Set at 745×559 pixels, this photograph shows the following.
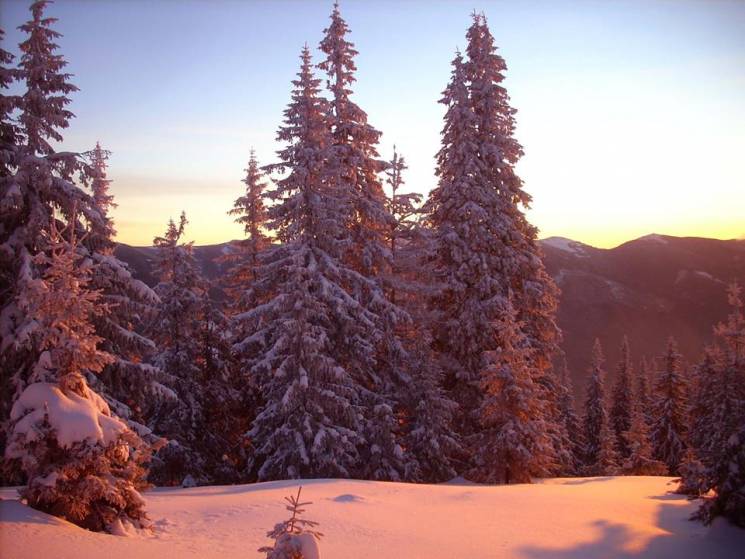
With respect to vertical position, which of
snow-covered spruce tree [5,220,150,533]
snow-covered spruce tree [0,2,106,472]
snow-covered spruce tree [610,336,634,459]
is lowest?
snow-covered spruce tree [610,336,634,459]

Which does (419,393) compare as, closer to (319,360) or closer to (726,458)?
(319,360)

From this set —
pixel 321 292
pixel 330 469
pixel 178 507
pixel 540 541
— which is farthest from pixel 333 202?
pixel 540 541

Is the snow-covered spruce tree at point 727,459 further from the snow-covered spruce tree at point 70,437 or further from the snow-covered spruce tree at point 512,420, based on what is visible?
the snow-covered spruce tree at point 70,437

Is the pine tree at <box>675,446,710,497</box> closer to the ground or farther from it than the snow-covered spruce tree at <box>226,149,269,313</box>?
closer to the ground

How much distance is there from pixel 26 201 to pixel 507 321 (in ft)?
51.5

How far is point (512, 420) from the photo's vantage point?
61.8 ft

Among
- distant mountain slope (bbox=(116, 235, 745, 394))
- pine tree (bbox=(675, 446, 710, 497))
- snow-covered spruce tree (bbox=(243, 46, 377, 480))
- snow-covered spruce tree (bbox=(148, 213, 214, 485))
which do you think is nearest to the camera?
pine tree (bbox=(675, 446, 710, 497))

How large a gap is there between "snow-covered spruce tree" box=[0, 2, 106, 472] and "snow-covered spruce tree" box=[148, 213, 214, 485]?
25.0ft

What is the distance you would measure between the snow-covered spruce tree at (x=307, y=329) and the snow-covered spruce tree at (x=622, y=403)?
36761 mm

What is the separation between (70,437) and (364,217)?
16167 millimetres

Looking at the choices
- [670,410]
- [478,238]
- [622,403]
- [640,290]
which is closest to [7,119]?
[478,238]

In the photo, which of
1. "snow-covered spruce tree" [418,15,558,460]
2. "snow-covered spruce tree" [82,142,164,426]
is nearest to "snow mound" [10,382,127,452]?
"snow-covered spruce tree" [82,142,164,426]

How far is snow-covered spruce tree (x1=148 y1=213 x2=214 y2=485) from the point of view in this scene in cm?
2112

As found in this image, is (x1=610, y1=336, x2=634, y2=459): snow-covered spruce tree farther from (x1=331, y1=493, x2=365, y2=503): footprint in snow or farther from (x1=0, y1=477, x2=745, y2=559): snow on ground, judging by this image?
(x1=331, y1=493, x2=365, y2=503): footprint in snow
